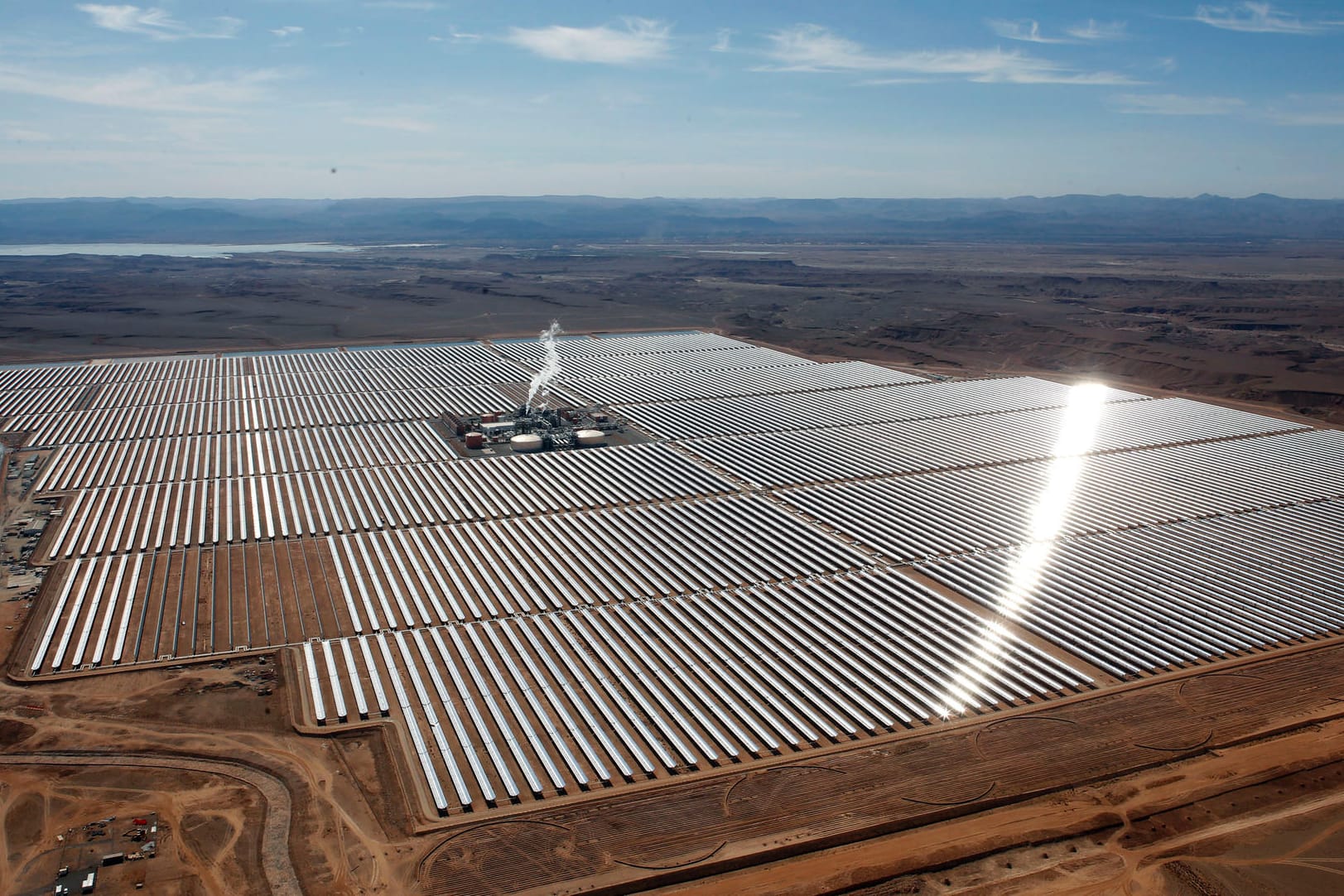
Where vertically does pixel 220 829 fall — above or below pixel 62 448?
below

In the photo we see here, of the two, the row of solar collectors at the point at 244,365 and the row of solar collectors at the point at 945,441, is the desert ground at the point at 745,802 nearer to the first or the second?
the row of solar collectors at the point at 945,441

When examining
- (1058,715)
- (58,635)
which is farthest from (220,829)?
(1058,715)

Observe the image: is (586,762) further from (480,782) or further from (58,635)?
(58,635)

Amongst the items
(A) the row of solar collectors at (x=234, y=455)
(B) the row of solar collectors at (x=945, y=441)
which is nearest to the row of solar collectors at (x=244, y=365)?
(A) the row of solar collectors at (x=234, y=455)

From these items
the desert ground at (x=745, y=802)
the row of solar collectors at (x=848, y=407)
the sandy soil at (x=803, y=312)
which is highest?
the sandy soil at (x=803, y=312)

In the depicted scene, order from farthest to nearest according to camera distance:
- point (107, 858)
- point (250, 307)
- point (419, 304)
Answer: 1. point (419, 304)
2. point (250, 307)
3. point (107, 858)

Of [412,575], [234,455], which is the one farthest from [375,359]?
[412,575]
